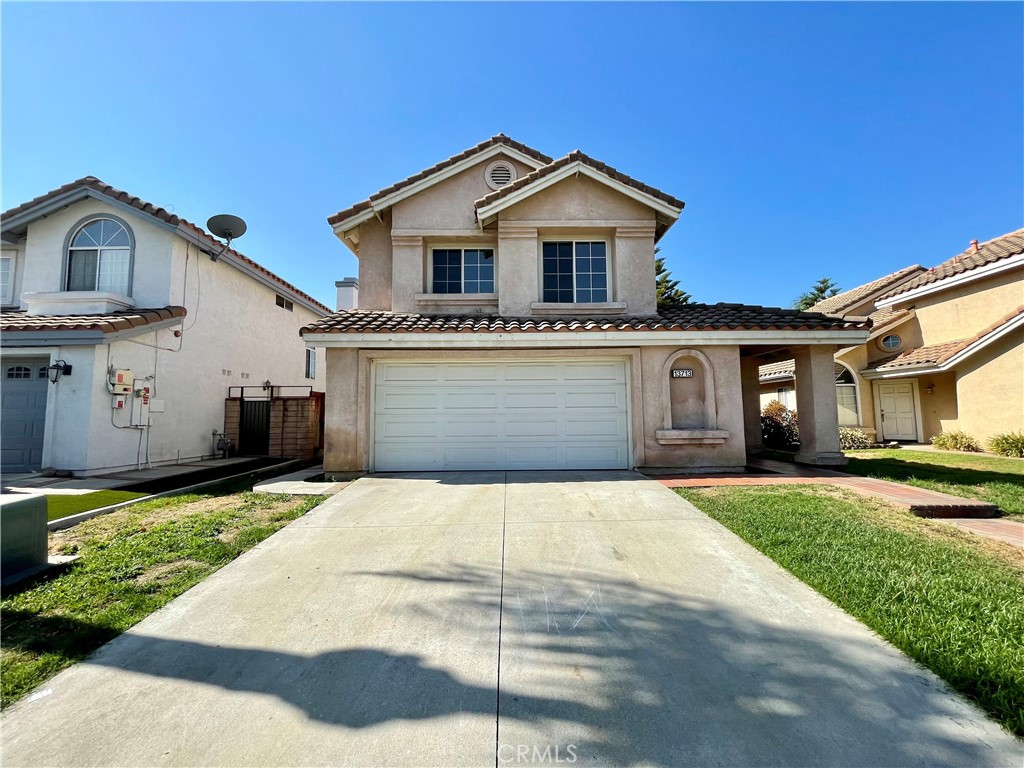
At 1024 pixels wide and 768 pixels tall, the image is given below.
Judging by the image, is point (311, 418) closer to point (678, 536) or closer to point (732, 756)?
point (678, 536)

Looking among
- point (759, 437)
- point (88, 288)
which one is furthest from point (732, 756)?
point (88, 288)

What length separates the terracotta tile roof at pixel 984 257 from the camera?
13.5m

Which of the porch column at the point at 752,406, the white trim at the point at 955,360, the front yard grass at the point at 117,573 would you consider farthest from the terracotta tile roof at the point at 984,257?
the front yard grass at the point at 117,573

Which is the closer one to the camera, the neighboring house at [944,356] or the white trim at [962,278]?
the neighboring house at [944,356]

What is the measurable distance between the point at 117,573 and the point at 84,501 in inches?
160

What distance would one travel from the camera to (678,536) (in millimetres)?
5008

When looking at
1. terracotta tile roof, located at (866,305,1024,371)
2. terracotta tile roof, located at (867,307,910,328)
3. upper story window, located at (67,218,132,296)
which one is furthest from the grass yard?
upper story window, located at (67,218,132,296)

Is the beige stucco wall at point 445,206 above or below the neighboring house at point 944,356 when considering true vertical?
above

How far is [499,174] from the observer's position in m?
11.3

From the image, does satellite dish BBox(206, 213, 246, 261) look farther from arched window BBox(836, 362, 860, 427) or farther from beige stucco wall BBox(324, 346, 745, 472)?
arched window BBox(836, 362, 860, 427)

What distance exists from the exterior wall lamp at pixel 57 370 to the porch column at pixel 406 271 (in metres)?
6.93

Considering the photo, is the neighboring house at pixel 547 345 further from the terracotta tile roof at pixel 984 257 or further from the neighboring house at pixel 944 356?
the terracotta tile roof at pixel 984 257

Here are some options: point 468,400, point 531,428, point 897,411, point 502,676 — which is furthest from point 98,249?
point 897,411

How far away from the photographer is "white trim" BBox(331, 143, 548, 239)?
10531mm
